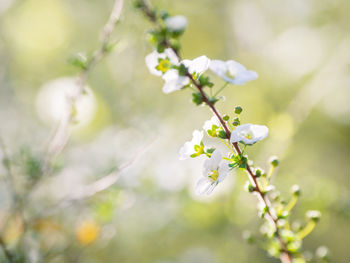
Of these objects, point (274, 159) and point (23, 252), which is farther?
point (23, 252)

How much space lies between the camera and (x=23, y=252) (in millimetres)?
795

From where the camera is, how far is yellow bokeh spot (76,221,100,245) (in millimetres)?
965

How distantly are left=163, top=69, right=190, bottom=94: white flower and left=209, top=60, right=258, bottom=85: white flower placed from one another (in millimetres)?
41

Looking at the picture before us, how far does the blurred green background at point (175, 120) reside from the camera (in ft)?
4.02

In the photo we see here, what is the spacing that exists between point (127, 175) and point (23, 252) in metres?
0.60

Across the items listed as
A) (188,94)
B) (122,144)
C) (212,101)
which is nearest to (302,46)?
(188,94)

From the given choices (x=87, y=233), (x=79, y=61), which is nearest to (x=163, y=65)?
(x=79, y=61)

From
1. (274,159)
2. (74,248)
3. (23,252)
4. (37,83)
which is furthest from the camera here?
(37,83)

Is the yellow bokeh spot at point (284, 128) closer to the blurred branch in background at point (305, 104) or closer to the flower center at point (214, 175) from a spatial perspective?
the blurred branch in background at point (305, 104)

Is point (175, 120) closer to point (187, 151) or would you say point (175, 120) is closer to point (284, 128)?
point (284, 128)

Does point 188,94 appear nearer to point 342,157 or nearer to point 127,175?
point 127,175

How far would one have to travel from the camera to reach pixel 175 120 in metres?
1.74

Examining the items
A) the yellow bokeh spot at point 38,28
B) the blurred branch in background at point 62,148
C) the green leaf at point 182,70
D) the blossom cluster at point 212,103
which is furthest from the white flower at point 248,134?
the yellow bokeh spot at point 38,28

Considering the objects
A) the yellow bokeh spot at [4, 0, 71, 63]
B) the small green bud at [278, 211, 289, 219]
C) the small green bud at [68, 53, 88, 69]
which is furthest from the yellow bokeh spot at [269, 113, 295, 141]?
the yellow bokeh spot at [4, 0, 71, 63]
